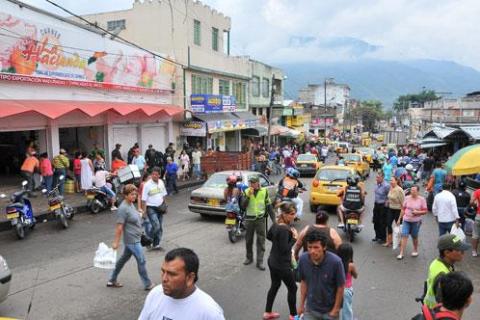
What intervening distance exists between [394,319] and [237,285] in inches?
99.1

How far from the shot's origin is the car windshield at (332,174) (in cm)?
1457

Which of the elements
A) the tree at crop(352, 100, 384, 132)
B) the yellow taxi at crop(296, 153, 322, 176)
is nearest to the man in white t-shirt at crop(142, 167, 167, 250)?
the yellow taxi at crop(296, 153, 322, 176)

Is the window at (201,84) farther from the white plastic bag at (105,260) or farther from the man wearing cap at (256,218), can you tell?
the white plastic bag at (105,260)

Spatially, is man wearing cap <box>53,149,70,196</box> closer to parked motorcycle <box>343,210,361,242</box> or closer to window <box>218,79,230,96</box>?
parked motorcycle <box>343,210,361,242</box>

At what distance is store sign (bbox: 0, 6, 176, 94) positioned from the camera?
14793 millimetres

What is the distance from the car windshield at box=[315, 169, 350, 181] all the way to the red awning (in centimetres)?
831

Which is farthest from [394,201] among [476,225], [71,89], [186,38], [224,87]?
[224,87]

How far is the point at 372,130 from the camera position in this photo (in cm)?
10781

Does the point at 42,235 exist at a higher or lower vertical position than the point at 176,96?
lower

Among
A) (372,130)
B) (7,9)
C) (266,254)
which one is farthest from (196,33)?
(372,130)

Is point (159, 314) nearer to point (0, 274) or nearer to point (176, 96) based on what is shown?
point (0, 274)

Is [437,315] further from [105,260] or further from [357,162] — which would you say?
[357,162]

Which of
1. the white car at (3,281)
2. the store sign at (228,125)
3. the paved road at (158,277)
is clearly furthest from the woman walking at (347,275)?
the store sign at (228,125)

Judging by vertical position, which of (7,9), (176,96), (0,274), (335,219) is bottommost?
(335,219)
